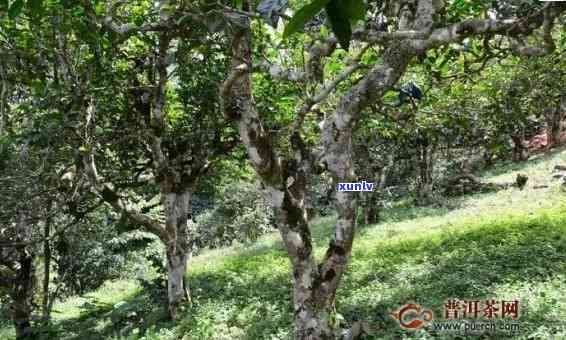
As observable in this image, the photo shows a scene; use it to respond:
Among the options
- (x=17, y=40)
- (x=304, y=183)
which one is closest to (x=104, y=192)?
(x=17, y=40)

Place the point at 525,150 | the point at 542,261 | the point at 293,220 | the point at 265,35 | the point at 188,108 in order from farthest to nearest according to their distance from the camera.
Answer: the point at 525,150, the point at 188,108, the point at 542,261, the point at 265,35, the point at 293,220

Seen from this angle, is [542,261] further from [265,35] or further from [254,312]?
[265,35]

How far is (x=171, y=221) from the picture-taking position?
23.3 feet

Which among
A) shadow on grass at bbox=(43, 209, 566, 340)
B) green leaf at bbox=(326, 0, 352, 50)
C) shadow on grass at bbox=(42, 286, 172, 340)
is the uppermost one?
green leaf at bbox=(326, 0, 352, 50)

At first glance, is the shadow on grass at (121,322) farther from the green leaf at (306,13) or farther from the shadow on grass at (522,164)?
the shadow on grass at (522,164)

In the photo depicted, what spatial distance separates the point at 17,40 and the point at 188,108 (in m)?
2.73

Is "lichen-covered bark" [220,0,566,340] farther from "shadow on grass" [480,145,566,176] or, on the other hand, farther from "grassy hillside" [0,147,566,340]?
"shadow on grass" [480,145,566,176]

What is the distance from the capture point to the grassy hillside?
589 cm

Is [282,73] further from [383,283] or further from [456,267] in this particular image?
[456,267]

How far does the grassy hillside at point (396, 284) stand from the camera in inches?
232

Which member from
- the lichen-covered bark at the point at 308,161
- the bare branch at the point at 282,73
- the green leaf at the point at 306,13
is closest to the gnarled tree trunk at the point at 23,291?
the lichen-covered bark at the point at 308,161

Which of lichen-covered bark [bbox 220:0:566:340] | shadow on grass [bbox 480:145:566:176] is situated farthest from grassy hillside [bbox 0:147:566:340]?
shadow on grass [bbox 480:145:566:176]

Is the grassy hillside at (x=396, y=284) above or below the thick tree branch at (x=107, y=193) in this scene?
below

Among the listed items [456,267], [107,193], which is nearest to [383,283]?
[456,267]
